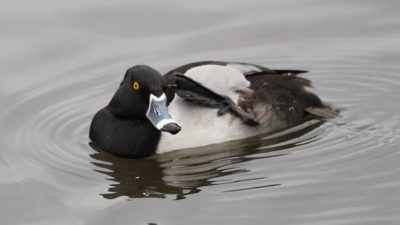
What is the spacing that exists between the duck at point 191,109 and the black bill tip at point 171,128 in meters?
0.16

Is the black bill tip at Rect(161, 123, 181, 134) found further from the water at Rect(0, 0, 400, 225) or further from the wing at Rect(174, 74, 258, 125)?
the wing at Rect(174, 74, 258, 125)

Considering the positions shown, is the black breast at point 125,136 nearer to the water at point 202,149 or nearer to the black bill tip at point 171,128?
the water at point 202,149

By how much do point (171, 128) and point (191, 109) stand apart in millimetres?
632

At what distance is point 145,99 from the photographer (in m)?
8.55

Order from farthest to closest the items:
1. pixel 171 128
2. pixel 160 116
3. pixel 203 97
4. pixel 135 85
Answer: pixel 203 97 < pixel 135 85 < pixel 160 116 < pixel 171 128

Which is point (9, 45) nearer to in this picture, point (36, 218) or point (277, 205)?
point (36, 218)

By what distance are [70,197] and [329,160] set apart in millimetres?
2050

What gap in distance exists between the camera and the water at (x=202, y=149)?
746 centimetres

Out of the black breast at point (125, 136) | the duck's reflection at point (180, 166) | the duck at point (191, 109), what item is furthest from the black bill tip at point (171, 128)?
the black breast at point (125, 136)

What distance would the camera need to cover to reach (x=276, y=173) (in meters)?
7.91

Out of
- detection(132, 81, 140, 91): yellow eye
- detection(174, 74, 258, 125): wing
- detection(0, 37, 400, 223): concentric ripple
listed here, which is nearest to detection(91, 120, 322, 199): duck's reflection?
detection(0, 37, 400, 223): concentric ripple

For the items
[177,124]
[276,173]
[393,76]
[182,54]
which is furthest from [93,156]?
[393,76]

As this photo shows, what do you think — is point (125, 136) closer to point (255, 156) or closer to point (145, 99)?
point (145, 99)

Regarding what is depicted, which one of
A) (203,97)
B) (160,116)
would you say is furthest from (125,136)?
(203,97)
